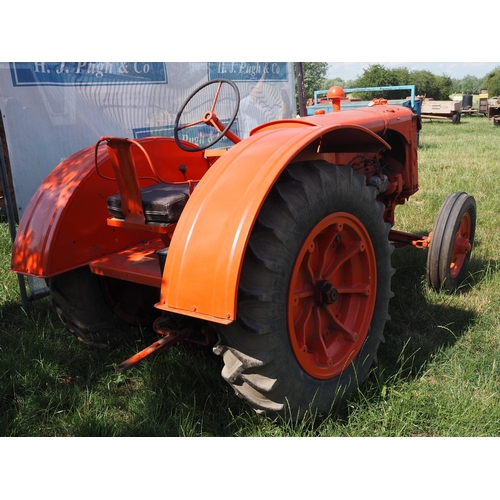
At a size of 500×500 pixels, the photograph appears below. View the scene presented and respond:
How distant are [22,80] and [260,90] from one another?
314cm

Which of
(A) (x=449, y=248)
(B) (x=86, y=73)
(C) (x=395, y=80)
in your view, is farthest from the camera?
(C) (x=395, y=80)

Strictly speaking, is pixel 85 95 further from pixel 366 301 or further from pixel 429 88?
pixel 429 88

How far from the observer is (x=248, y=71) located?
6109mm

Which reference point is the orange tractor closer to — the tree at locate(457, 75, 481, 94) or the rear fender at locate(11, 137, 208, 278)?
the rear fender at locate(11, 137, 208, 278)

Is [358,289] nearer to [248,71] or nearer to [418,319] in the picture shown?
[418,319]

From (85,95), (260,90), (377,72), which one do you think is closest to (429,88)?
(377,72)

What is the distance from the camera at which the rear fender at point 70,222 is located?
2.71m

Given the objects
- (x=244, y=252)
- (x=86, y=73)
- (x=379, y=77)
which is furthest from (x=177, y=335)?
(x=379, y=77)

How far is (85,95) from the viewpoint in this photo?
438 centimetres

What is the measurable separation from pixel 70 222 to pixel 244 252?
1278 mm

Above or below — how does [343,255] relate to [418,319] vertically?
above

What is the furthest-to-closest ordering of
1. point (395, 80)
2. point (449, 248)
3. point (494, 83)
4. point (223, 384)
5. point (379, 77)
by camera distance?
point (494, 83), point (395, 80), point (379, 77), point (449, 248), point (223, 384)

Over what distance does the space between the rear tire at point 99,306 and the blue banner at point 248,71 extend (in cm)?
319

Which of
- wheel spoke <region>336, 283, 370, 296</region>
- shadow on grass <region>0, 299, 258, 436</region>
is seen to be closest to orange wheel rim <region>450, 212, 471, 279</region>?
wheel spoke <region>336, 283, 370, 296</region>
